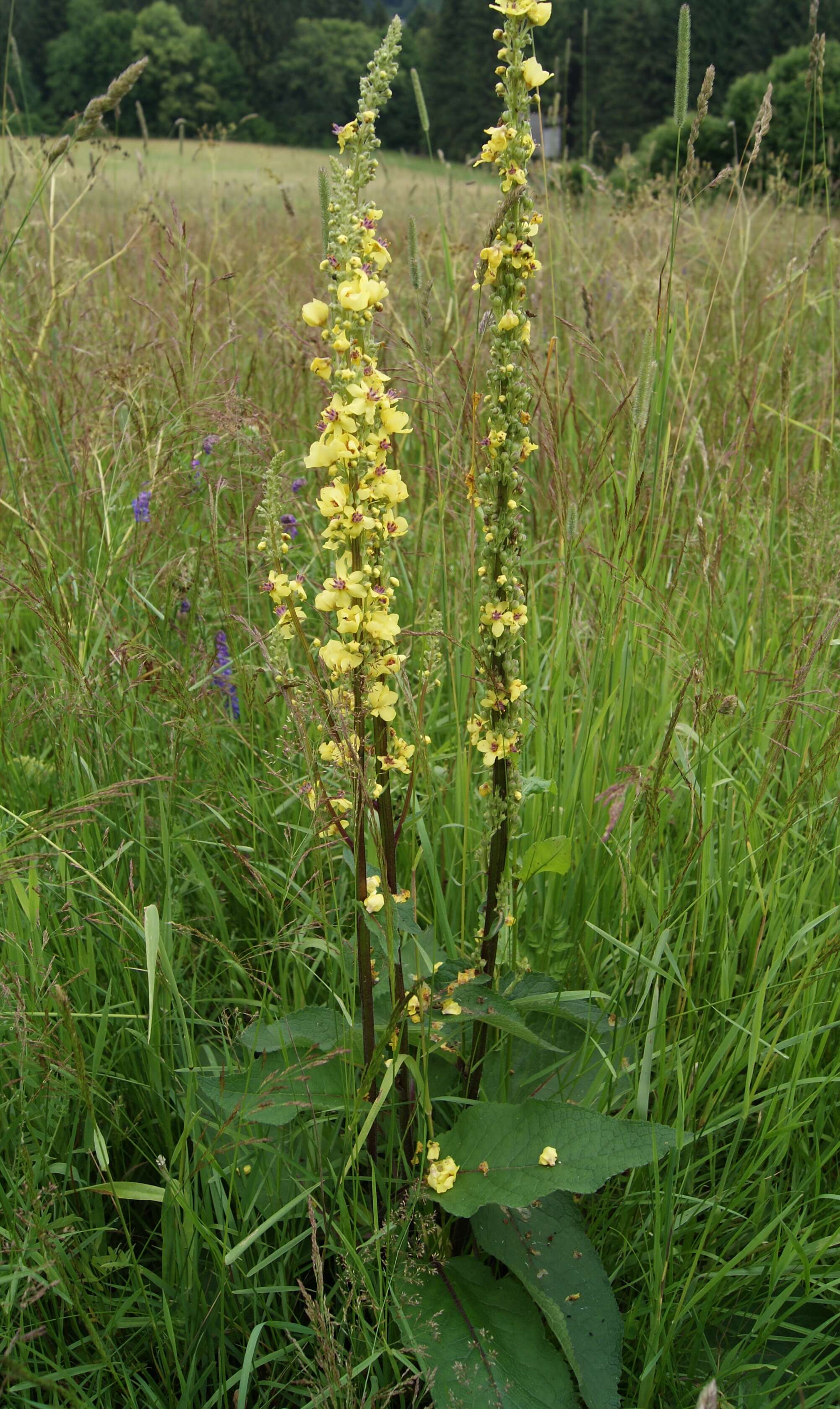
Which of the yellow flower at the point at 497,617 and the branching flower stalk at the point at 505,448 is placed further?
the yellow flower at the point at 497,617

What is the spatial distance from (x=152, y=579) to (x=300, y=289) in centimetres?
291

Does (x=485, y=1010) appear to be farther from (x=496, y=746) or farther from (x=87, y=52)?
(x=87, y=52)

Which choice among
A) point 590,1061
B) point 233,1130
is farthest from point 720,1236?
point 233,1130

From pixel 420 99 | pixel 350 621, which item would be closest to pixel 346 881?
pixel 350 621

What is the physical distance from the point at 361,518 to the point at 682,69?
1.35m

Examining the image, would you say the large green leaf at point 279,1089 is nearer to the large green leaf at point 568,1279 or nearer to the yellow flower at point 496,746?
the large green leaf at point 568,1279

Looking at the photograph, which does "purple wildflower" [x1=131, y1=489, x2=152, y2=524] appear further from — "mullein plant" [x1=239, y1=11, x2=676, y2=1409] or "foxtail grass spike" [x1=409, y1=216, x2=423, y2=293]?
"mullein plant" [x1=239, y1=11, x2=676, y2=1409]

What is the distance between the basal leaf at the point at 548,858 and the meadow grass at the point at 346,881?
150 mm

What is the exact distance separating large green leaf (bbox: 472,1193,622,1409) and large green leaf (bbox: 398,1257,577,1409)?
0.04 meters

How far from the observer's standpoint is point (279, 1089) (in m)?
1.40

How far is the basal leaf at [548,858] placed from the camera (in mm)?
1451

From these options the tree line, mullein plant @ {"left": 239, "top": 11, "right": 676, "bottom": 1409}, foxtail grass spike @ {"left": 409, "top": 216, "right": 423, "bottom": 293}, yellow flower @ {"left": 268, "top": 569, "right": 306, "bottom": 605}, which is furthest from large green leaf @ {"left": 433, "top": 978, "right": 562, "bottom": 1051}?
the tree line

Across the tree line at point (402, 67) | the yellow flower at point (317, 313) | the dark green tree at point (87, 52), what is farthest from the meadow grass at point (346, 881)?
the dark green tree at point (87, 52)

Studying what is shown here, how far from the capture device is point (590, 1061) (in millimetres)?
1565
